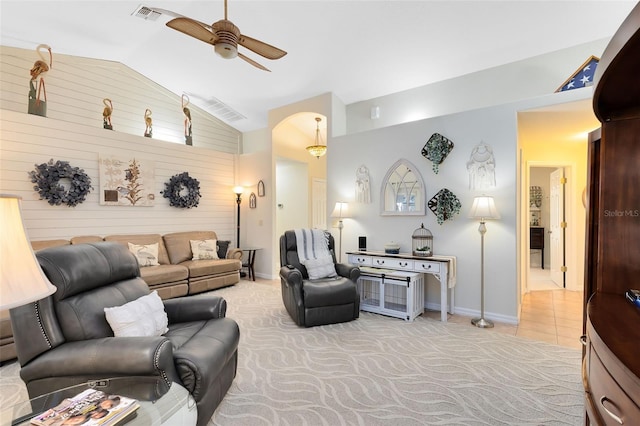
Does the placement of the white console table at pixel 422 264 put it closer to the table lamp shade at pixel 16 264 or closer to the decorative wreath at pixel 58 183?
the table lamp shade at pixel 16 264

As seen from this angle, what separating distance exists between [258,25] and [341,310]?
3.77m

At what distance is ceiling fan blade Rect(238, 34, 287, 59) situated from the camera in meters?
2.66

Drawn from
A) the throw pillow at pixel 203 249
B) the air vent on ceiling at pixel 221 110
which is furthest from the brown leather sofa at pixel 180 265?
the air vent on ceiling at pixel 221 110

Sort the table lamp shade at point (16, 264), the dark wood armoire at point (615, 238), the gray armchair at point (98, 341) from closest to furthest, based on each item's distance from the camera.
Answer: the dark wood armoire at point (615, 238), the table lamp shade at point (16, 264), the gray armchair at point (98, 341)

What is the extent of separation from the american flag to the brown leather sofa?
543 centimetres

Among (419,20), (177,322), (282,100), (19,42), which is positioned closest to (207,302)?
(177,322)

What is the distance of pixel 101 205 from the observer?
4.76 m

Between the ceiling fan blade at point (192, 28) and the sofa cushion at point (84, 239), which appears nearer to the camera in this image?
the ceiling fan blade at point (192, 28)

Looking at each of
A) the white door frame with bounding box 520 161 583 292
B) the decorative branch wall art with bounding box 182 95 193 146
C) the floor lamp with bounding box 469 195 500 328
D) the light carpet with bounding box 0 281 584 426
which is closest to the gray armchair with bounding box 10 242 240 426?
the light carpet with bounding box 0 281 584 426

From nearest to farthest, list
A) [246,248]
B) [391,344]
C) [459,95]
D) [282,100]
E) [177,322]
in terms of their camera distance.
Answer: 1. [177,322]
2. [391,344]
3. [459,95]
4. [282,100]
5. [246,248]

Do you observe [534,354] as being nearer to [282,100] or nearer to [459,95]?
[459,95]

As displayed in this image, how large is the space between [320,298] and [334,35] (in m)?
3.40

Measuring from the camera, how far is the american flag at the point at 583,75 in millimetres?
3445

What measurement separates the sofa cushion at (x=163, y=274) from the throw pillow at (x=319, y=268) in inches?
82.0
